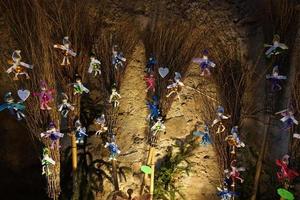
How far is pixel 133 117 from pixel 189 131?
43cm

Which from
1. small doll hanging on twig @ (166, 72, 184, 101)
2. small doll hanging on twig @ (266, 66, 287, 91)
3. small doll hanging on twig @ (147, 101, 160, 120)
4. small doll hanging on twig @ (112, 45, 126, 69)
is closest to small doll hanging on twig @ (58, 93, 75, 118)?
small doll hanging on twig @ (112, 45, 126, 69)

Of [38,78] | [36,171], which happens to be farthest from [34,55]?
[36,171]

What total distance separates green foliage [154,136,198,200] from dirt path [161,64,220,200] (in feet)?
0.15

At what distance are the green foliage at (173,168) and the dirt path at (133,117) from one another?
17 centimetres

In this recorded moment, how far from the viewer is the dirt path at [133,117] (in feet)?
8.95

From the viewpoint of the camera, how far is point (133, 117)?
278cm

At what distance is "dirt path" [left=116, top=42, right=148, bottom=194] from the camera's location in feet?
8.95

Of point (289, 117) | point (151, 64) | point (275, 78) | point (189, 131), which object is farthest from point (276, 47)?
point (189, 131)

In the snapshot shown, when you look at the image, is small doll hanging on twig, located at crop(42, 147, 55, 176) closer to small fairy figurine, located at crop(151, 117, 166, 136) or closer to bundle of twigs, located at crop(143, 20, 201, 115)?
small fairy figurine, located at crop(151, 117, 166, 136)

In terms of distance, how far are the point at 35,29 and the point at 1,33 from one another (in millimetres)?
420

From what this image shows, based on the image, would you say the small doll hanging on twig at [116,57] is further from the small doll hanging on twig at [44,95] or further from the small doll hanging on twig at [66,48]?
the small doll hanging on twig at [44,95]

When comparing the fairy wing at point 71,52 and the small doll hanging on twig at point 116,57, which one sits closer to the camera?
the fairy wing at point 71,52

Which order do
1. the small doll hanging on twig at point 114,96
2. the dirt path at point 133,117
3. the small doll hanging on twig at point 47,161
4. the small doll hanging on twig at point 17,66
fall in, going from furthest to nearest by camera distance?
the dirt path at point 133,117
the small doll hanging on twig at point 114,96
the small doll hanging on twig at point 47,161
the small doll hanging on twig at point 17,66

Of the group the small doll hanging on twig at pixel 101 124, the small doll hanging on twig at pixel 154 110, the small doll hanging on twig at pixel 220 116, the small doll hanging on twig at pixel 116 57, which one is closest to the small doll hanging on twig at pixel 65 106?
the small doll hanging on twig at pixel 101 124
